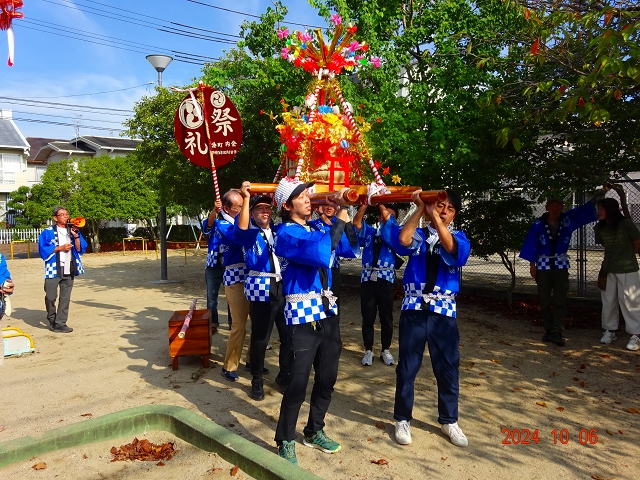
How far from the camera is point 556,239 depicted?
6.57 m

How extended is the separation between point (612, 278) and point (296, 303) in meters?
5.01

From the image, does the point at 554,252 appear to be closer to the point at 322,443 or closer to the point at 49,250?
the point at 322,443

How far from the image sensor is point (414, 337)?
4.01 meters

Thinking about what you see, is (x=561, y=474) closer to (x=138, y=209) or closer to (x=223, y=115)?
(x=223, y=115)

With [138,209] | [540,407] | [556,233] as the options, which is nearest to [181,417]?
[540,407]

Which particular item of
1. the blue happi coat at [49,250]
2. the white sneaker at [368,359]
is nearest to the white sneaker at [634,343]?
the white sneaker at [368,359]

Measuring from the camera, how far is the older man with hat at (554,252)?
258 inches

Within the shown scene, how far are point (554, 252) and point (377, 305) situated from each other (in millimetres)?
2522

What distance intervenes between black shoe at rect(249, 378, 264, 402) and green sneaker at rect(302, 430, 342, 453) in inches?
44.6

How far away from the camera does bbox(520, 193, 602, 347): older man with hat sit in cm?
655

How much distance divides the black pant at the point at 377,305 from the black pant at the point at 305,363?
7.28 feet

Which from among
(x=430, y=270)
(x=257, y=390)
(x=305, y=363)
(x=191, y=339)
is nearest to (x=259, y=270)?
(x=257, y=390)

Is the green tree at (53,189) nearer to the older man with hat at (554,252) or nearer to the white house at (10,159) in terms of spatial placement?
the white house at (10,159)

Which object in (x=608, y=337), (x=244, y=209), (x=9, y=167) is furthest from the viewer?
(x=9, y=167)
